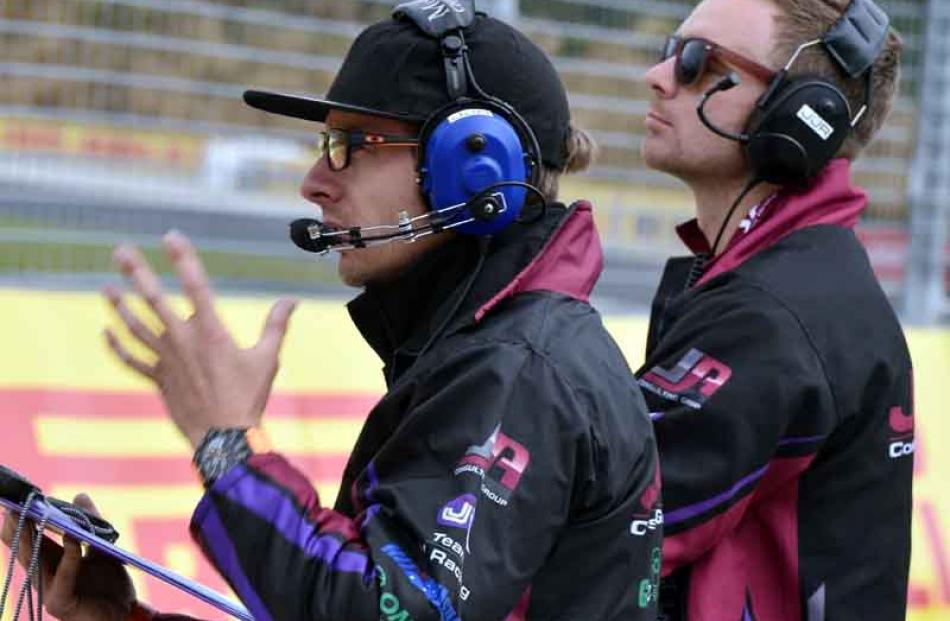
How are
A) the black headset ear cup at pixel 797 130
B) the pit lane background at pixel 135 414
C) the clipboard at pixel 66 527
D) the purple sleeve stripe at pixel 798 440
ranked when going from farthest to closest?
the pit lane background at pixel 135 414 < the black headset ear cup at pixel 797 130 < the purple sleeve stripe at pixel 798 440 < the clipboard at pixel 66 527

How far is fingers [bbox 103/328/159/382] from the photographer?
2.29 metres

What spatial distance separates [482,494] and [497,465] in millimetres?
42

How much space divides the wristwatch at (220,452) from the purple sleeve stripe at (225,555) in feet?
0.12

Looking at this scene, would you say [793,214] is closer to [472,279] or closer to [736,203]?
[736,203]

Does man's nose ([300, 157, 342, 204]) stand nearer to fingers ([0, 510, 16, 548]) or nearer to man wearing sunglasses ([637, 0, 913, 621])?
fingers ([0, 510, 16, 548])

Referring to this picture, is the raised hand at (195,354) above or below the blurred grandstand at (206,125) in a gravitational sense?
below

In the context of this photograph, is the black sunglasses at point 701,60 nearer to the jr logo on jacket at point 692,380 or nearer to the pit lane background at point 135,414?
the jr logo on jacket at point 692,380

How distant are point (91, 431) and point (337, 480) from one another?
89 cm

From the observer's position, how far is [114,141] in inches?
279

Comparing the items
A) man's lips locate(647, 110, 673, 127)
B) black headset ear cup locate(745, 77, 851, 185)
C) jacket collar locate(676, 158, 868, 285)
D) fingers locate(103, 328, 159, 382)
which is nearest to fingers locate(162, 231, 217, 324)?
fingers locate(103, 328, 159, 382)

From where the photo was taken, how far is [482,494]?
2291 mm

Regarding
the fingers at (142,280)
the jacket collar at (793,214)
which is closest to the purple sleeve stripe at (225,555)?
the fingers at (142,280)

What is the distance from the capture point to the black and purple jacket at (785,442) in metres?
3.12

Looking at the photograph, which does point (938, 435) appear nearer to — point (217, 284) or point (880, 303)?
point (217, 284)
